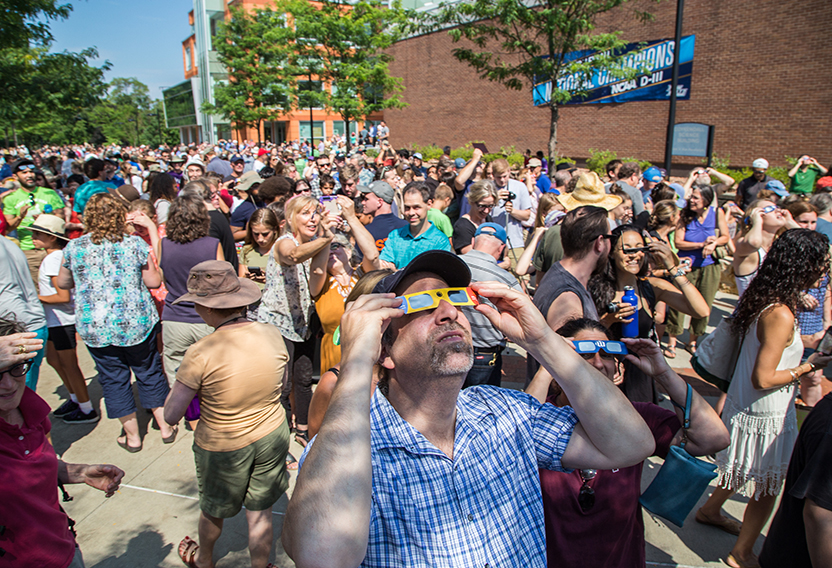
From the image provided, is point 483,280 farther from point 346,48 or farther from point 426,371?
point 346,48

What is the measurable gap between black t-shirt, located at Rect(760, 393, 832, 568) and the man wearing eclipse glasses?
0.81m

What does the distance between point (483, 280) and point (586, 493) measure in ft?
6.13

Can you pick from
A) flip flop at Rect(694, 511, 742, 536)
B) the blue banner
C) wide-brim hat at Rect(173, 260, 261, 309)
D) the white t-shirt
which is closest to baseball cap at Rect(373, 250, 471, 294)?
wide-brim hat at Rect(173, 260, 261, 309)

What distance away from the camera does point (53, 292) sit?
15.3 ft

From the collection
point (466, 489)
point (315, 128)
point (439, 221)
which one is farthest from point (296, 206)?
point (315, 128)

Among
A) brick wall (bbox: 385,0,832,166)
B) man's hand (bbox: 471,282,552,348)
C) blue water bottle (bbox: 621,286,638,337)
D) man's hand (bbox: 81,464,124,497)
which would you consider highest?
brick wall (bbox: 385,0,832,166)

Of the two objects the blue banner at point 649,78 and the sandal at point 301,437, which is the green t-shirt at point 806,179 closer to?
the blue banner at point 649,78

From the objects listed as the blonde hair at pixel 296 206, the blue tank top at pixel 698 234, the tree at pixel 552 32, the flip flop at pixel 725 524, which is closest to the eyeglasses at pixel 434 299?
the blonde hair at pixel 296 206

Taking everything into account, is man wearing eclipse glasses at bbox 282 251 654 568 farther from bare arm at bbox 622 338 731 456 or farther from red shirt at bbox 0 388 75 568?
red shirt at bbox 0 388 75 568

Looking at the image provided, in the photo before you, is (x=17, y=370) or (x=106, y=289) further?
(x=106, y=289)

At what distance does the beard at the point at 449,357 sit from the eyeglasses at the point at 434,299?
0.29 feet

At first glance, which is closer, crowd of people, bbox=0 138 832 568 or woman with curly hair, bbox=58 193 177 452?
crowd of people, bbox=0 138 832 568

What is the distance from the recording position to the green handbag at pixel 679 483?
1998 mm

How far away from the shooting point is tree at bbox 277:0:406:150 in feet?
72.6
